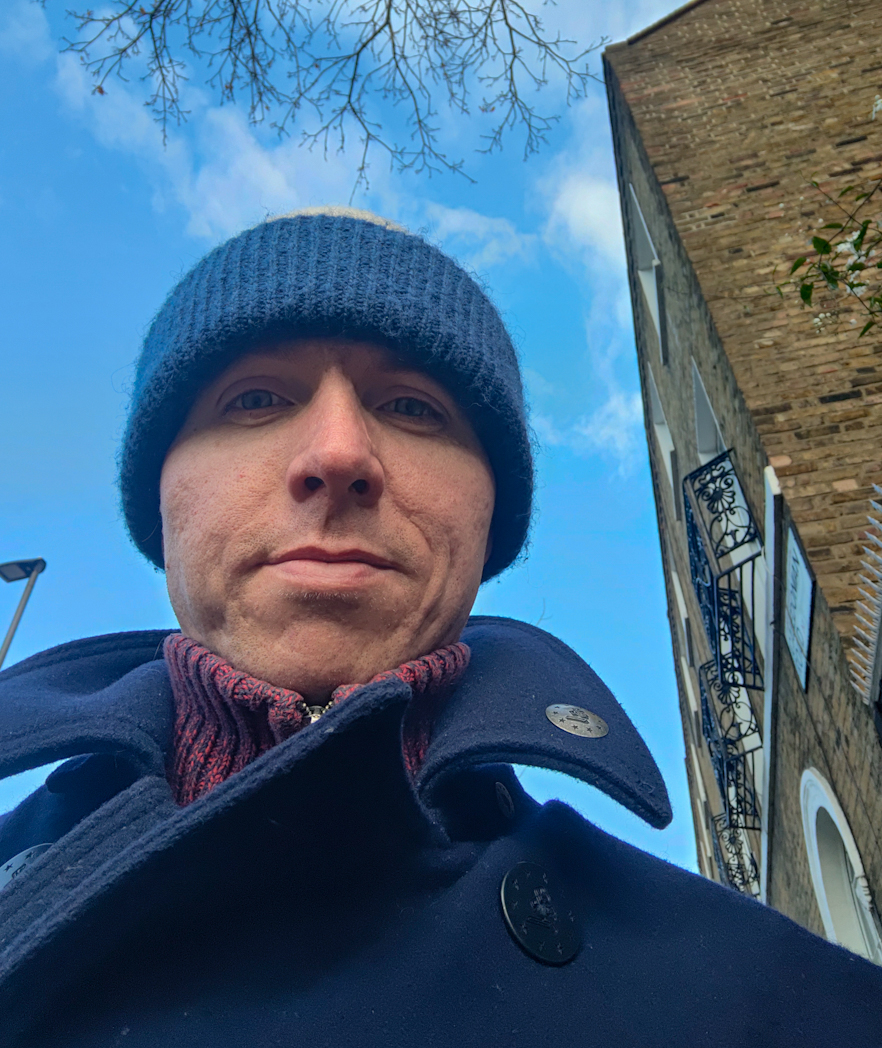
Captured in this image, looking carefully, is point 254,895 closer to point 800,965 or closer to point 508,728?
Answer: point 508,728

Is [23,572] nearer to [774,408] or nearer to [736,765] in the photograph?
[774,408]

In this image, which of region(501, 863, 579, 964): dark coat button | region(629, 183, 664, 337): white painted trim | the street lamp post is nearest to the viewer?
region(501, 863, 579, 964): dark coat button

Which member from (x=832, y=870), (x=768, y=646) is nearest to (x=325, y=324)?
(x=768, y=646)

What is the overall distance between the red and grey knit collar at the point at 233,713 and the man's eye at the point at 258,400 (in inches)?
24.7

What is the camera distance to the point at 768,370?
5254 millimetres

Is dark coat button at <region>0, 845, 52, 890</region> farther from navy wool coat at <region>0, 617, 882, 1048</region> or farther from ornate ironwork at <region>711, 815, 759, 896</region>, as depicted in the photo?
ornate ironwork at <region>711, 815, 759, 896</region>

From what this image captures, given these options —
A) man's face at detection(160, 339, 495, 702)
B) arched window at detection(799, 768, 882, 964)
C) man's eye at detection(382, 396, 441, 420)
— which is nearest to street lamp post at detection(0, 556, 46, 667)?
man's face at detection(160, 339, 495, 702)

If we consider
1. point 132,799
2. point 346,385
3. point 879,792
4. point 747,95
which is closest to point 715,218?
point 747,95

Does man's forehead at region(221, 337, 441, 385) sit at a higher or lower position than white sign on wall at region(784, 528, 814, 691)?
higher

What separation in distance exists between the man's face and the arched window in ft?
14.1

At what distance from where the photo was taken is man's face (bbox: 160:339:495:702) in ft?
4.81

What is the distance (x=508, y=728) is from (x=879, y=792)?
11.5 feet

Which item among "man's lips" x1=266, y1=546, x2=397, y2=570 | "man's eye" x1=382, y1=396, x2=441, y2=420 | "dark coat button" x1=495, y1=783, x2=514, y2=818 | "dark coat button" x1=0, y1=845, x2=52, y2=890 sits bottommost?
"dark coat button" x1=495, y1=783, x2=514, y2=818

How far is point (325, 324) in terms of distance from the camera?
1.78 metres
